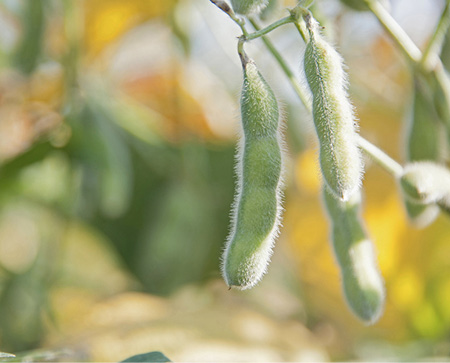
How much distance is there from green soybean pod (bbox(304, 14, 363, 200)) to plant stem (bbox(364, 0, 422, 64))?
0.56 ft

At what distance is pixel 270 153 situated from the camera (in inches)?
19.5

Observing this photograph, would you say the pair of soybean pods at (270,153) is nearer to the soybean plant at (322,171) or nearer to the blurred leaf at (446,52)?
the soybean plant at (322,171)

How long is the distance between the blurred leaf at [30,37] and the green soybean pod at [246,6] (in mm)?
542

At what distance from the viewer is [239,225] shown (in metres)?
0.50

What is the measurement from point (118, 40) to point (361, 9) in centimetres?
77

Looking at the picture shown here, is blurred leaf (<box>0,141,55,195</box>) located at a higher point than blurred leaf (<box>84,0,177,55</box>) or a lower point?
lower

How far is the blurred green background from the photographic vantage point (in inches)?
37.3

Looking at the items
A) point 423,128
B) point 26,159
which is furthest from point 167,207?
point 423,128

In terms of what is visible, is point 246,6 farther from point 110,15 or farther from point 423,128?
point 110,15

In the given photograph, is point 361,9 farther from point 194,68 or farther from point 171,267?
point 194,68

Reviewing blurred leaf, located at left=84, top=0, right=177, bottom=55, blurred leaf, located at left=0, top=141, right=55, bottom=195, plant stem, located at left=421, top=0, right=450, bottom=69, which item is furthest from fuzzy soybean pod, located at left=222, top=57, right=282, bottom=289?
blurred leaf, located at left=84, top=0, right=177, bottom=55

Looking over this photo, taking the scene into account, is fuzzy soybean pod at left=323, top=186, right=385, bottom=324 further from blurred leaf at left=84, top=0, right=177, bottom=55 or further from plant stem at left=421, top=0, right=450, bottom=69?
blurred leaf at left=84, top=0, right=177, bottom=55

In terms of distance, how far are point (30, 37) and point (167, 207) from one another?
1.14 feet

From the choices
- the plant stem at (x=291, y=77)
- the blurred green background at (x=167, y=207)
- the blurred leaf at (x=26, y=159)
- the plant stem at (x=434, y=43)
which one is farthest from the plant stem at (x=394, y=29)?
the blurred leaf at (x=26, y=159)
